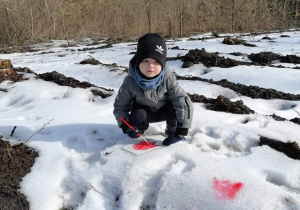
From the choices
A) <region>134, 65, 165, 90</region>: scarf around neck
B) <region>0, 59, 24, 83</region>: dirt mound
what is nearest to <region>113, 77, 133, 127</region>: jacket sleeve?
<region>134, 65, 165, 90</region>: scarf around neck

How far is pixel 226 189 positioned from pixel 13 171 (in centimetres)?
150

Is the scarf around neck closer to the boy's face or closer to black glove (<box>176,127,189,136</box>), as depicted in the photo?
the boy's face

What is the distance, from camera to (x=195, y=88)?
429 centimetres

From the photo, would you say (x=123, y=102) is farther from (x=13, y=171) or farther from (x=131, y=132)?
(x=13, y=171)

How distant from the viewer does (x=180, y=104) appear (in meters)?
2.30

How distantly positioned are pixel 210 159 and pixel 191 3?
1742cm

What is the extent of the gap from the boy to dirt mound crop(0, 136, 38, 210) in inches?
31.1

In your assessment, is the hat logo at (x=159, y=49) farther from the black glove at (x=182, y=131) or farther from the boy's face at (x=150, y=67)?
the black glove at (x=182, y=131)

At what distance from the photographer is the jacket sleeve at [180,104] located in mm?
2297

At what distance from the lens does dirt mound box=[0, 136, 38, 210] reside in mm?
1842

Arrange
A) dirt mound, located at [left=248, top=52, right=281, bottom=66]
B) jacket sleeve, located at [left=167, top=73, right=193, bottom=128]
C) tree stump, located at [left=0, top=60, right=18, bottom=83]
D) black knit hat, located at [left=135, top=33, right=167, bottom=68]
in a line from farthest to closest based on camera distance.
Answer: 1. dirt mound, located at [left=248, top=52, right=281, bottom=66]
2. tree stump, located at [left=0, top=60, right=18, bottom=83]
3. jacket sleeve, located at [left=167, top=73, right=193, bottom=128]
4. black knit hat, located at [left=135, top=33, right=167, bottom=68]

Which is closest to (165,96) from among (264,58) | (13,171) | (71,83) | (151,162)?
(151,162)

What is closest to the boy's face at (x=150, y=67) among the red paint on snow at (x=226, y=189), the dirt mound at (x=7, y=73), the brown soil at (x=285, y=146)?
the red paint on snow at (x=226, y=189)

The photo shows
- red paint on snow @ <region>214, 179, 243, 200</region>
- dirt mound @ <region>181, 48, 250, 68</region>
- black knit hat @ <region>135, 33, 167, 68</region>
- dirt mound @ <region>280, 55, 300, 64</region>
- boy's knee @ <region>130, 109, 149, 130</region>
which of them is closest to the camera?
red paint on snow @ <region>214, 179, 243, 200</region>
